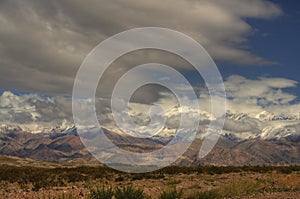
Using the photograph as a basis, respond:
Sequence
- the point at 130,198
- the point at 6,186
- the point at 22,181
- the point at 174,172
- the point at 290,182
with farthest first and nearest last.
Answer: the point at 174,172 → the point at 22,181 → the point at 6,186 → the point at 290,182 → the point at 130,198

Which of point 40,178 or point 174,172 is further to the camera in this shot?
point 174,172

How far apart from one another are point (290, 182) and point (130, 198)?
46.7 feet

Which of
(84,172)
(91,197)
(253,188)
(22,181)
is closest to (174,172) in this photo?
(84,172)

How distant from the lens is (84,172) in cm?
4266

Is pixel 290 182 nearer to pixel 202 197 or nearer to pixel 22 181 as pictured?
pixel 202 197

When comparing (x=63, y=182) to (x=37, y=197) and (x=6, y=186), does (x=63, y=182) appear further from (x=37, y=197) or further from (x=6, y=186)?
(x=37, y=197)

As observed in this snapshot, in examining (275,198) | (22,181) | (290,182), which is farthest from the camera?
(22,181)

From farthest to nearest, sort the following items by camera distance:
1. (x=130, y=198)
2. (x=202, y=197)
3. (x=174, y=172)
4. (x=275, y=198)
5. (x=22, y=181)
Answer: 1. (x=174, y=172)
2. (x=22, y=181)
3. (x=202, y=197)
4. (x=130, y=198)
5. (x=275, y=198)

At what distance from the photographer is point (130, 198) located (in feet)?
56.0

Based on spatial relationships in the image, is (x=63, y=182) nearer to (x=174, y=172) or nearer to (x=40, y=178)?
(x=40, y=178)

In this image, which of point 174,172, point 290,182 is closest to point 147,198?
point 290,182

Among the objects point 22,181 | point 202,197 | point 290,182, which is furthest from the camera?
point 22,181

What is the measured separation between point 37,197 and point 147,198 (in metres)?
5.10

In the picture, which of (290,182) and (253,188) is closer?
(253,188)
